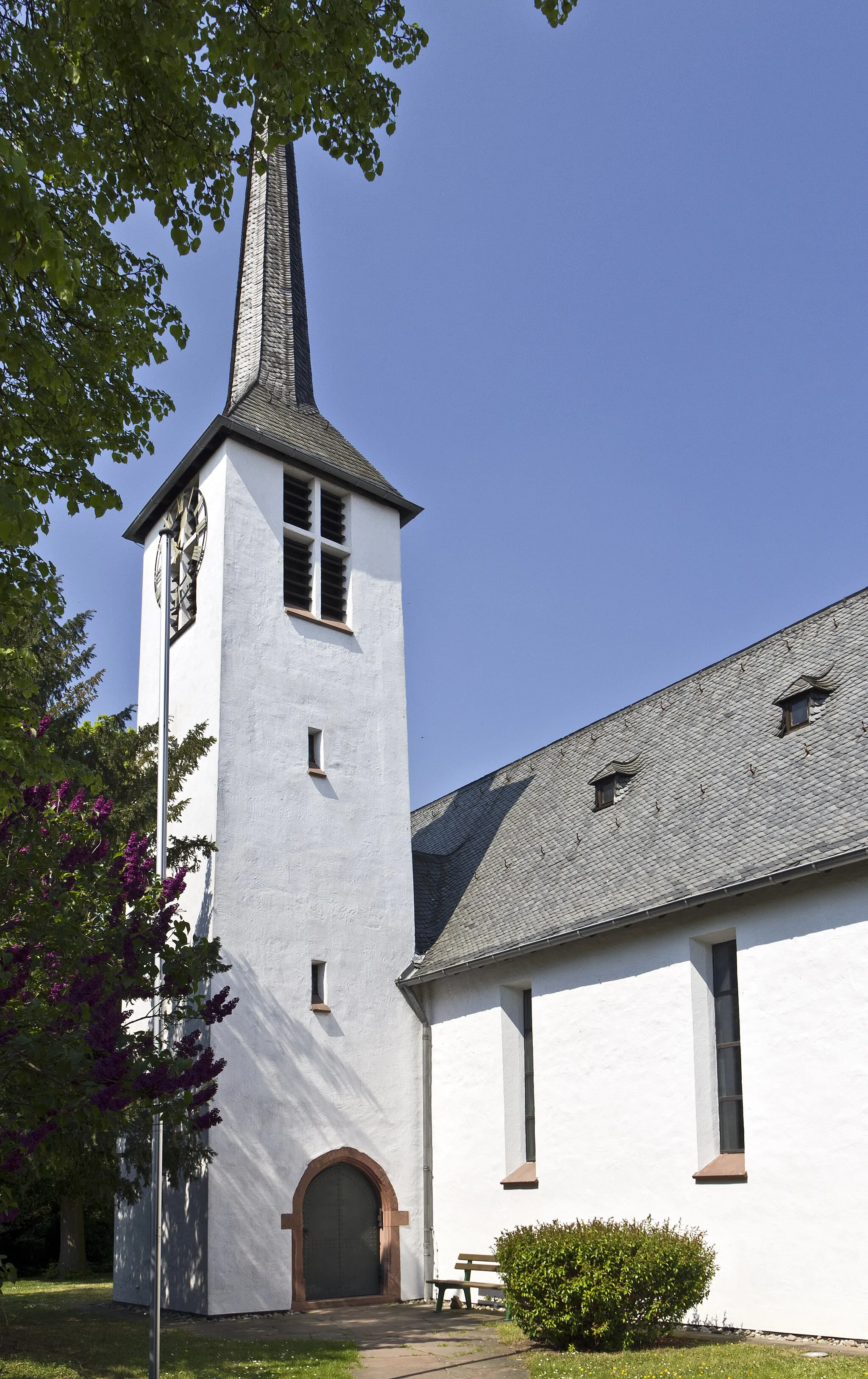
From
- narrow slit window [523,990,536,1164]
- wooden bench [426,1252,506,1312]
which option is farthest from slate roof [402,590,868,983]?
wooden bench [426,1252,506,1312]

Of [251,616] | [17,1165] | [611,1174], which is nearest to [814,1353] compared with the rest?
[611,1174]

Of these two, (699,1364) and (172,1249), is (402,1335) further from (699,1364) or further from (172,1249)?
(699,1364)

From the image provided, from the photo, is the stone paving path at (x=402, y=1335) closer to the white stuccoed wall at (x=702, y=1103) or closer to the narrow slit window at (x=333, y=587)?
the white stuccoed wall at (x=702, y=1103)

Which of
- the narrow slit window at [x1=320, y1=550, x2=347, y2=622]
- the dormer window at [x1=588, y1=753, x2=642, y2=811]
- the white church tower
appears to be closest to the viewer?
the white church tower

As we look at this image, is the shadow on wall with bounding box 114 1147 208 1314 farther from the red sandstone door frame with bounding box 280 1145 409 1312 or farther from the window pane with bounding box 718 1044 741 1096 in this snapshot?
the window pane with bounding box 718 1044 741 1096

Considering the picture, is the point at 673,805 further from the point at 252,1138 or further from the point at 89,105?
the point at 89,105

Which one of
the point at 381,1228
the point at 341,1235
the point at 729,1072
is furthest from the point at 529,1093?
the point at 729,1072

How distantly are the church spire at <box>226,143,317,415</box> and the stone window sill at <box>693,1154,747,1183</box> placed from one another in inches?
619

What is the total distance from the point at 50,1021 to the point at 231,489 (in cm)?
1348

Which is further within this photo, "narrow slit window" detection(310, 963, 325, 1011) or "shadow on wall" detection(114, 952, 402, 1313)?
"narrow slit window" detection(310, 963, 325, 1011)

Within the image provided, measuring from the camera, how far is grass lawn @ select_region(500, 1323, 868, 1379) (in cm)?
976

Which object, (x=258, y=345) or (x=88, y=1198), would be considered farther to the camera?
(x=258, y=345)

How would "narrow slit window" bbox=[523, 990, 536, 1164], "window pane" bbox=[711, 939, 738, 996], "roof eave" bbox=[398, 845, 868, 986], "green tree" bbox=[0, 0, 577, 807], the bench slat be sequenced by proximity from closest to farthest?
"green tree" bbox=[0, 0, 577, 807], "roof eave" bbox=[398, 845, 868, 986], "window pane" bbox=[711, 939, 738, 996], the bench slat, "narrow slit window" bbox=[523, 990, 536, 1164]

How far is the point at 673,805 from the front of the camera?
1727 centimetres
